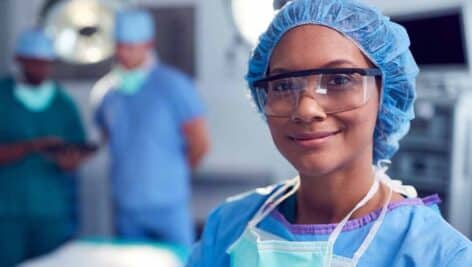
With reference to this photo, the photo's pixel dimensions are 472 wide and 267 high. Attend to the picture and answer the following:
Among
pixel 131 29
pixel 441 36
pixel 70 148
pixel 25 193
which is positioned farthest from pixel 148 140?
pixel 441 36

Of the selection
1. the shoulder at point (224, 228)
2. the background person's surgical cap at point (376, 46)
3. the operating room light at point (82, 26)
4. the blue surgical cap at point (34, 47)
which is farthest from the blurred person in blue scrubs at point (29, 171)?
the background person's surgical cap at point (376, 46)

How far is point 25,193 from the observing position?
9.01 feet

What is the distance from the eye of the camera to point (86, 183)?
3715 mm

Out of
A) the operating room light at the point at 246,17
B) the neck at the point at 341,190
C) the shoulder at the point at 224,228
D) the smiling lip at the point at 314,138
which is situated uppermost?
the operating room light at the point at 246,17

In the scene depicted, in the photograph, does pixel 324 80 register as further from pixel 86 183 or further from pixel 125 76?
pixel 86 183

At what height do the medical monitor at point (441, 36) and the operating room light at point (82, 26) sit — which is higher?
the operating room light at point (82, 26)

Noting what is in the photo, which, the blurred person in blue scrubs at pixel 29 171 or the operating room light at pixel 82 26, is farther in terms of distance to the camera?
the operating room light at pixel 82 26

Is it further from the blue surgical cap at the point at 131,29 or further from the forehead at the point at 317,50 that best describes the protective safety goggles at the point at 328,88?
the blue surgical cap at the point at 131,29

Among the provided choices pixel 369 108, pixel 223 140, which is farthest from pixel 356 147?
pixel 223 140

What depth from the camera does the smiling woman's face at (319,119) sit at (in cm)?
86

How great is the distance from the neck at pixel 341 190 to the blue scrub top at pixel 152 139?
66.3 inches

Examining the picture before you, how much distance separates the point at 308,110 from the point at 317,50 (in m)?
0.09

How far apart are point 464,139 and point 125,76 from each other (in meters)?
1.56

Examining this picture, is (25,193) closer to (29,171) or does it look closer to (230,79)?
(29,171)
